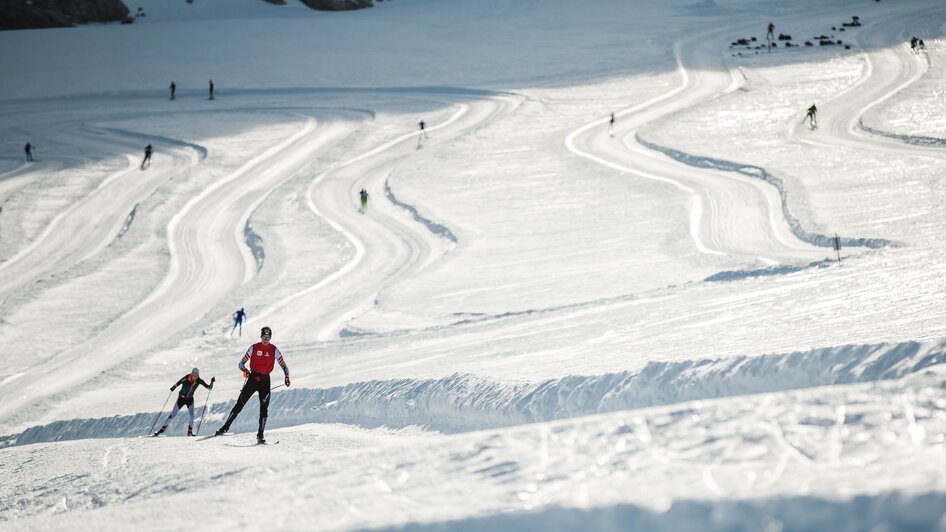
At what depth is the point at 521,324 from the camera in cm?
1574

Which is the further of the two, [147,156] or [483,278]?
[147,156]

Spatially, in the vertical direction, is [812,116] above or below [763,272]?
above

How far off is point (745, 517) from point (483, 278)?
1836 cm

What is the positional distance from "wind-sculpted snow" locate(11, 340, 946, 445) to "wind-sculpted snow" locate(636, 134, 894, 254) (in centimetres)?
1189

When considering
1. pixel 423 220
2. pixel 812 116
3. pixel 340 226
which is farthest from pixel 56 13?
pixel 812 116

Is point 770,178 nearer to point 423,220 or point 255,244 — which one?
point 423,220

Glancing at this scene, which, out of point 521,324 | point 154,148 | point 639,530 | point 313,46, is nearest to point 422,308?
point 521,324

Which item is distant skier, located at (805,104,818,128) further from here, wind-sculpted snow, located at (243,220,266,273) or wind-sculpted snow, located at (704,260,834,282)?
wind-sculpted snow, located at (243,220,266,273)

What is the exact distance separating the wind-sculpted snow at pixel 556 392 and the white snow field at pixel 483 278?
4 cm

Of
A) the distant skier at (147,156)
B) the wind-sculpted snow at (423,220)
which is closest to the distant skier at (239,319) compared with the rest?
the wind-sculpted snow at (423,220)

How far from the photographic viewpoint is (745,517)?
2.90 meters

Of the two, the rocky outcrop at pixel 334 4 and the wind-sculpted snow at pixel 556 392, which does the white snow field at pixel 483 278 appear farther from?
the rocky outcrop at pixel 334 4

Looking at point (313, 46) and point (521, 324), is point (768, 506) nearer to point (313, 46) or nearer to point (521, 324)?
point (521, 324)

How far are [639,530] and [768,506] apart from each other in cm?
43
